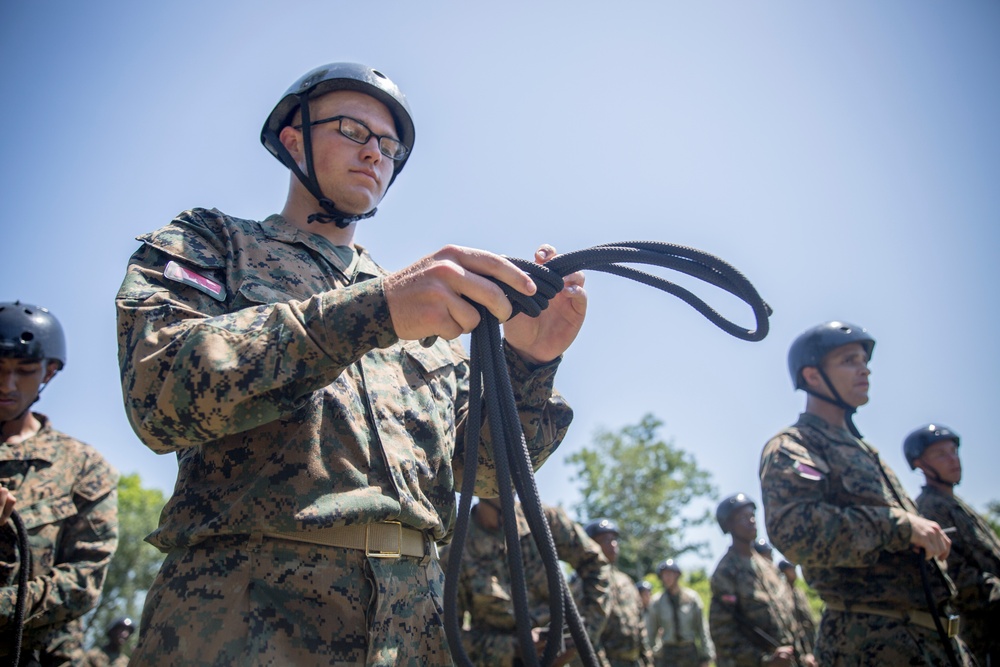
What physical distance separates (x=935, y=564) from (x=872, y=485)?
24.7 inches

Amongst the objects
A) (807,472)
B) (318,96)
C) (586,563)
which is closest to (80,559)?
(318,96)

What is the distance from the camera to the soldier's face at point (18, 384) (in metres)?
5.13

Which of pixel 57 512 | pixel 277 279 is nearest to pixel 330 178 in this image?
pixel 277 279

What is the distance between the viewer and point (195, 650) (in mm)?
1853

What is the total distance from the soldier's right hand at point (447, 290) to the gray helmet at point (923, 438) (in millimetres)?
7302

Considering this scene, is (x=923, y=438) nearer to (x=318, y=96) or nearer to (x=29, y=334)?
(x=318, y=96)

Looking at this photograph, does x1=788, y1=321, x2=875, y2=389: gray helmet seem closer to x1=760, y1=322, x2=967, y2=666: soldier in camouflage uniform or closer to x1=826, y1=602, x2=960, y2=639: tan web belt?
x1=760, y1=322, x2=967, y2=666: soldier in camouflage uniform

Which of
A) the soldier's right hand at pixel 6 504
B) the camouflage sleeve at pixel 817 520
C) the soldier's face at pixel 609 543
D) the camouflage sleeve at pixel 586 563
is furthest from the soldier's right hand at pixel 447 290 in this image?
the soldier's face at pixel 609 543

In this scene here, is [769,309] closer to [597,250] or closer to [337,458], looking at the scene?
[597,250]

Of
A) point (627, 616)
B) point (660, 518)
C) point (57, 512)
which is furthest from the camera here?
point (660, 518)

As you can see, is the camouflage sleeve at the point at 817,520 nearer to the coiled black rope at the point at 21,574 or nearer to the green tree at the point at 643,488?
the coiled black rope at the point at 21,574

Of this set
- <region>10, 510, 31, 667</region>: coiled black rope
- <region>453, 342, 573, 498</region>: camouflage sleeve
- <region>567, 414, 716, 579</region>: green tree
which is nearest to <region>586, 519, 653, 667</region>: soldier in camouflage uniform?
<region>10, 510, 31, 667</region>: coiled black rope

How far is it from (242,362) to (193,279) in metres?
0.52

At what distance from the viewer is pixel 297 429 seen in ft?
6.89
